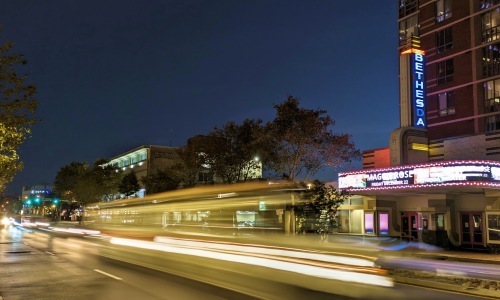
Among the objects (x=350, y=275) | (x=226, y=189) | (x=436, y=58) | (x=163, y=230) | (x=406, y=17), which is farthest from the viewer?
(x=406, y=17)

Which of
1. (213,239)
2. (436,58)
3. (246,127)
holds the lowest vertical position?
(213,239)

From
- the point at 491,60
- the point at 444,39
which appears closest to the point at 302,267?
the point at 491,60

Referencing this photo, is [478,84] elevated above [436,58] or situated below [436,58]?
below

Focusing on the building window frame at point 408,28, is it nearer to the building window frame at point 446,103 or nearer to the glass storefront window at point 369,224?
the building window frame at point 446,103

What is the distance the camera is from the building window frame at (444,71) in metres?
39.4

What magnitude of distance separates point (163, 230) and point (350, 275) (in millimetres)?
8945

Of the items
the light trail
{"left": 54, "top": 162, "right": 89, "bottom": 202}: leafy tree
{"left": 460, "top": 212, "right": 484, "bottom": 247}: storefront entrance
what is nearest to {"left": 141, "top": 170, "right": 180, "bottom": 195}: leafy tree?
{"left": 460, "top": 212, "right": 484, "bottom": 247}: storefront entrance

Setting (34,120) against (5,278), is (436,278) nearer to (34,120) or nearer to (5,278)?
(5,278)

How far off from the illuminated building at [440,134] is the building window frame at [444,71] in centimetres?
8

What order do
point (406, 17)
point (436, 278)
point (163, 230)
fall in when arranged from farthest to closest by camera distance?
1. point (406, 17)
2. point (163, 230)
3. point (436, 278)

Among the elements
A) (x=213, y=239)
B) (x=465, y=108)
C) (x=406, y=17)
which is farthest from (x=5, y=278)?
(x=406, y=17)

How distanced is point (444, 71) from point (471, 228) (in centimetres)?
1374

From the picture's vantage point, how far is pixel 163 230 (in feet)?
61.2

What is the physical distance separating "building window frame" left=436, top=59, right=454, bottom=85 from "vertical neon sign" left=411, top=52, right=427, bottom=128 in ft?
8.39
